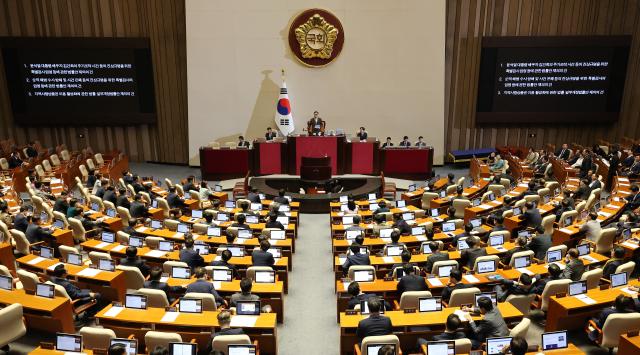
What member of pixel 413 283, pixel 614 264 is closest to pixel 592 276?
pixel 614 264

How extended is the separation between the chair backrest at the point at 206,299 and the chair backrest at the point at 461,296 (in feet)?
11.3

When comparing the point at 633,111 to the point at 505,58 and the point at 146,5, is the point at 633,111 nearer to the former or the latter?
the point at 505,58

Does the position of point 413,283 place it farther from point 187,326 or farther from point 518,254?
point 187,326

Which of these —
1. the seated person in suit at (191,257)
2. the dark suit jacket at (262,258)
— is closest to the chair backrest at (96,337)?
the seated person in suit at (191,257)

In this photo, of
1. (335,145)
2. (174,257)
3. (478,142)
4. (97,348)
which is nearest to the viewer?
(97,348)

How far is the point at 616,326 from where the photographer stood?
634 cm

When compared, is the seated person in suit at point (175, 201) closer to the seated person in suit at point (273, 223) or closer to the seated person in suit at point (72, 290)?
the seated person in suit at point (273, 223)

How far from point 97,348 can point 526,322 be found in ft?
17.5

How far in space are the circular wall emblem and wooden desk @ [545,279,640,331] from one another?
47.0ft

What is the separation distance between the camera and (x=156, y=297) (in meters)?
7.12

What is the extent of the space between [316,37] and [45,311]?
14.9m

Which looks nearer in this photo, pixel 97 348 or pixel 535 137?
pixel 97 348

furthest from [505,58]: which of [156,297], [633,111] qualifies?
[156,297]

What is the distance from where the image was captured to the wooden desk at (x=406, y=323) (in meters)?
6.50
